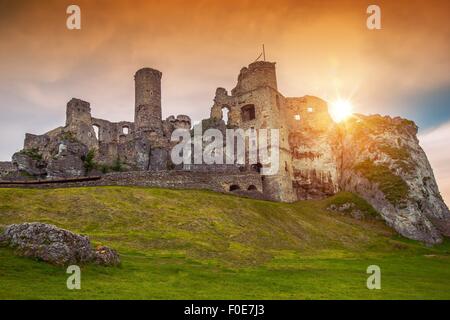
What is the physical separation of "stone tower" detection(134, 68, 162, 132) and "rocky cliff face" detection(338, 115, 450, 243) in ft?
113

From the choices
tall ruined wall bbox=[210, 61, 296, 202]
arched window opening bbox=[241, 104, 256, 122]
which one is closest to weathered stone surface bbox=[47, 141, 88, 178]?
tall ruined wall bbox=[210, 61, 296, 202]

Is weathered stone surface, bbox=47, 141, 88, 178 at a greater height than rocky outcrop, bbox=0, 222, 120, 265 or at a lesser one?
greater

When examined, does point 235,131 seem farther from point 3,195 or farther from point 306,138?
point 3,195

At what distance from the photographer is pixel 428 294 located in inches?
917

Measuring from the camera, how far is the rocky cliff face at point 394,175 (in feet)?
197

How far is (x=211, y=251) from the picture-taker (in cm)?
3225

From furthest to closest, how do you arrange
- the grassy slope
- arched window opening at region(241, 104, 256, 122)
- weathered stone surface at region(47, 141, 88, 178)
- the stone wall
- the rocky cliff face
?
1. arched window opening at region(241, 104, 256, 122)
2. weathered stone surface at region(47, 141, 88, 178)
3. the rocky cliff face
4. the stone wall
5. the grassy slope

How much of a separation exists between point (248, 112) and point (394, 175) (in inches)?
1054

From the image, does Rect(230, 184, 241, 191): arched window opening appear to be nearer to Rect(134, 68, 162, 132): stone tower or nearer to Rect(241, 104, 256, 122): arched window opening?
Rect(241, 104, 256, 122): arched window opening

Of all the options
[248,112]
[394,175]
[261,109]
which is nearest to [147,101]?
[248,112]

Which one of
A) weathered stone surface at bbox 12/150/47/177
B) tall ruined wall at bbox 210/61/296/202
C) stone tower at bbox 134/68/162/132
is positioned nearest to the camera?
weathered stone surface at bbox 12/150/47/177

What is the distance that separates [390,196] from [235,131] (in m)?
26.9

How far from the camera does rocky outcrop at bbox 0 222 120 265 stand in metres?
22.9
